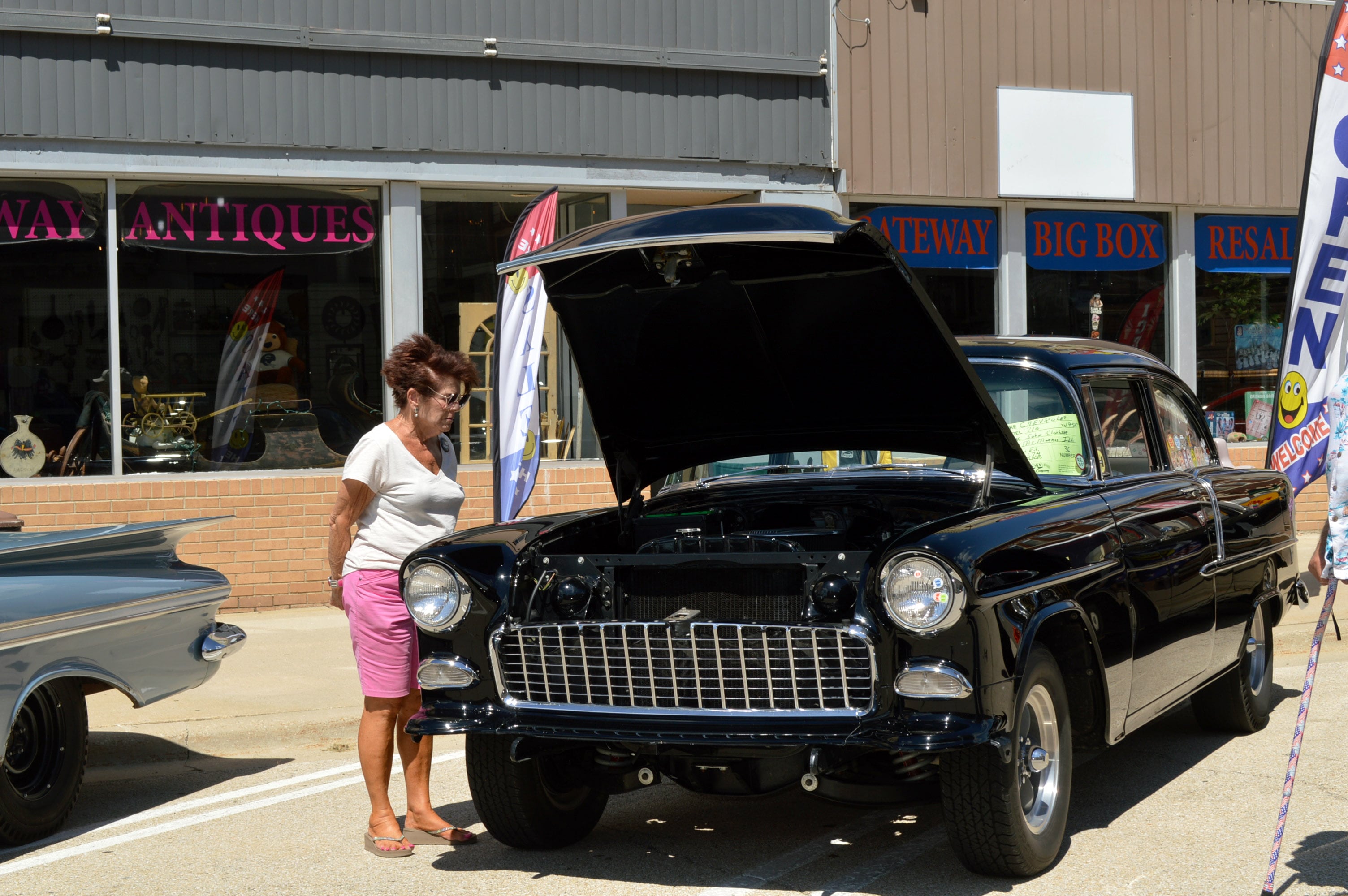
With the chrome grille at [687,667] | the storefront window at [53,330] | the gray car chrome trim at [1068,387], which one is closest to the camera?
the chrome grille at [687,667]

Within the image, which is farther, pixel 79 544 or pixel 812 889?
pixel 79 544

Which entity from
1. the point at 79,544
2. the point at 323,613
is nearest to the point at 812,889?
the point at 79,544

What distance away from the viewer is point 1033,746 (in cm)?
435

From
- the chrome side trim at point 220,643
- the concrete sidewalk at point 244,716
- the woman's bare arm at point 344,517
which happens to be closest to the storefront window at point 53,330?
the concrete sidewalk at point 244,716

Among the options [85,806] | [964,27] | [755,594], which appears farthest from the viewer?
[964,27]

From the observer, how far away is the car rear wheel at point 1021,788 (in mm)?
4109

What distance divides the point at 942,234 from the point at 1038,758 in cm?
896

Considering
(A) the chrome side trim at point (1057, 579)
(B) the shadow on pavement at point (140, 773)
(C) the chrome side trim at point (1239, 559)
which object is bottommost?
(B) the shadow on pavement at point (140, 773)

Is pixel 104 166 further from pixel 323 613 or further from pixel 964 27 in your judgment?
pixel 964 27

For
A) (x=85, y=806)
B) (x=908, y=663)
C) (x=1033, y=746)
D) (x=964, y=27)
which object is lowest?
(x=85, y=806)

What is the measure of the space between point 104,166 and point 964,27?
724 cm

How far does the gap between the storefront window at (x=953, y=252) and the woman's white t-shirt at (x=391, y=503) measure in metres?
8.09

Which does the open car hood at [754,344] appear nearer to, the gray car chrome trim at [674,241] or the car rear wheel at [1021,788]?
the gray car chrome trim at [674,241]

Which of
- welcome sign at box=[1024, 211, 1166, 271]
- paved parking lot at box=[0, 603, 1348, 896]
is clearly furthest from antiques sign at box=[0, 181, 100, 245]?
welcome sign at box=[1024, 211, 1166, 271]
